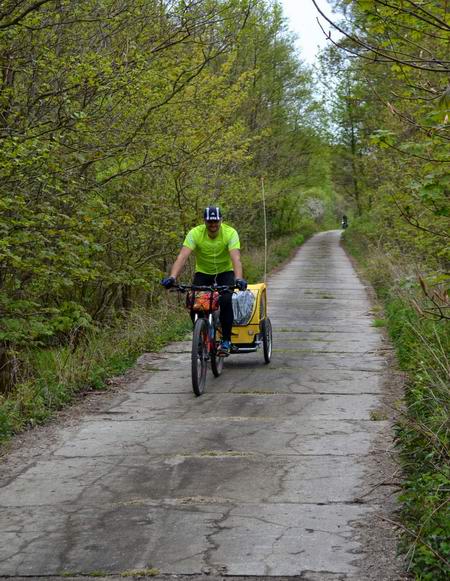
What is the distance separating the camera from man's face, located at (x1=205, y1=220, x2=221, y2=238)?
10.5m

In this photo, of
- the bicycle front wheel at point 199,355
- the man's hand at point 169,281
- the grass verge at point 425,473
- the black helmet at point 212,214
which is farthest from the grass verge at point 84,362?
the grass verge at point 425,473

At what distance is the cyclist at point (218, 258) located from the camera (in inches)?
417

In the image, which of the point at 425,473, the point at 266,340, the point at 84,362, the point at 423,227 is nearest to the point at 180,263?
the point at 84,362

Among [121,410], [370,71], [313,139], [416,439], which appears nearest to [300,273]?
[370,71]

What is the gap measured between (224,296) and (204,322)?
582 mm

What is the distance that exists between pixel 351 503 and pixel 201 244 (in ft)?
17.3

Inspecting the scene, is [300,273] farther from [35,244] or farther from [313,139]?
[35,244]

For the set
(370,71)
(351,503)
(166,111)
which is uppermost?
(370,71)

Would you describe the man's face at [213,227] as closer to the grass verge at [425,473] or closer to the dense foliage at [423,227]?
the dense foliage at [423,227]

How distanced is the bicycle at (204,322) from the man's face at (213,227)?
650mm

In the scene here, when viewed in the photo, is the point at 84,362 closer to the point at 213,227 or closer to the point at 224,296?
the point at 224,296

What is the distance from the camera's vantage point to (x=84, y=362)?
10.8m

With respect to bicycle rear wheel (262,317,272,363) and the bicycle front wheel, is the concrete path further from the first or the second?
bicycle rear wheel (262,317,272,363)

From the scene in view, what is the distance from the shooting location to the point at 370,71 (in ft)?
80.1
